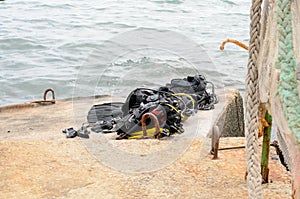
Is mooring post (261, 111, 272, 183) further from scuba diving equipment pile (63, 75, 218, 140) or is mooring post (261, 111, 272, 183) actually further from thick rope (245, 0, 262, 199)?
scuba diving equipment pile (63, 75, 218, 140)

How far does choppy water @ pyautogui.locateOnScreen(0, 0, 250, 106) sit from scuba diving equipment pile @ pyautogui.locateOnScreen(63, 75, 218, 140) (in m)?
0.39

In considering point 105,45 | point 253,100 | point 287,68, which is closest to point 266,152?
point 253,100

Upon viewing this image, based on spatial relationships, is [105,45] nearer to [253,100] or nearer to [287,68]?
[253,100]

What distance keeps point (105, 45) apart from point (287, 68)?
684cm

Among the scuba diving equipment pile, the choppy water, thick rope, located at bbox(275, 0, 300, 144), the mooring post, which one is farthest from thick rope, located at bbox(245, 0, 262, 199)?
the choppy water

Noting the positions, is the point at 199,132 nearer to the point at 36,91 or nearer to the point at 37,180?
the point at 37,180

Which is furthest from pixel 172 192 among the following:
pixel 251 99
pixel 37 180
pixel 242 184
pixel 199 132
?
pixel 199 132

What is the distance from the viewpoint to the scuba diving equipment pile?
4137 millimetres

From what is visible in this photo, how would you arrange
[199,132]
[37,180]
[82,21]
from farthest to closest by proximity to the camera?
[82,21]
[199,132]
[37,180]

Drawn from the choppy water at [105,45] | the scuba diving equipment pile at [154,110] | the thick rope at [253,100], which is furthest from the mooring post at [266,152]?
the choppy water at [105,45]

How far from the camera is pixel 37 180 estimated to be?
2.62 m

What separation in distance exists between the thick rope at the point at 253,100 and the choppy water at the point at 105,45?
3812 millimetres

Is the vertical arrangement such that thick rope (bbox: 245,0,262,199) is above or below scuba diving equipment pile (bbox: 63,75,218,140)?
above

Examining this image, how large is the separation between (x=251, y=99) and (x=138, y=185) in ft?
4.31
